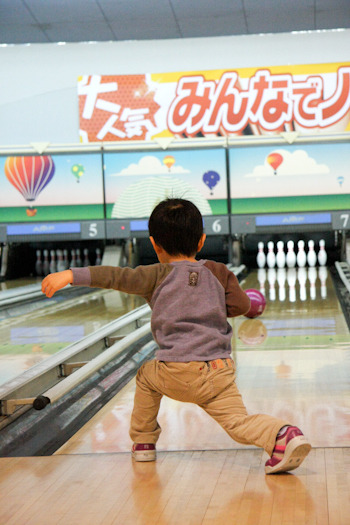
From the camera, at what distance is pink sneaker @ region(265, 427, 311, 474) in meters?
1.53

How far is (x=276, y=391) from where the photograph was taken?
2.53 m

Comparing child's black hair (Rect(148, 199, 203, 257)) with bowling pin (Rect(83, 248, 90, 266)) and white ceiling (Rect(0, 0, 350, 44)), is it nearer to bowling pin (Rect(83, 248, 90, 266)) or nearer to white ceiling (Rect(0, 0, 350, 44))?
bowling pin (Rect(83, 248, 90, 266))

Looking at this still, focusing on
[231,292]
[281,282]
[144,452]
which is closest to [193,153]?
[281,282]

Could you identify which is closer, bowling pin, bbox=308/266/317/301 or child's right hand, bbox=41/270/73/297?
child's right hand, bbox=41/270/73/297

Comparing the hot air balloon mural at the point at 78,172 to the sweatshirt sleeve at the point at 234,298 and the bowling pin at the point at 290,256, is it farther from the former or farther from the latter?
the sweatshirt sleeve at the point at 234,298

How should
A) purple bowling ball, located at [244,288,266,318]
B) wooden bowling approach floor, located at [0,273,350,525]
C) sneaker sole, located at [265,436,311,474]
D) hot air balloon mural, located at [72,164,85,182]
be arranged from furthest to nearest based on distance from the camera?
hot air balloon mural, located at [72,164,85,182]
purple bowling ball, located at [244,288,266,318]
sneaker sole, located at [265,436,311,474]
wooden bowling approach floor, located at [0,273,350,525]

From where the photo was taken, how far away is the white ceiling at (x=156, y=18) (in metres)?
7.90

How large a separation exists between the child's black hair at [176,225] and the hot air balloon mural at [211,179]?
5.67 m

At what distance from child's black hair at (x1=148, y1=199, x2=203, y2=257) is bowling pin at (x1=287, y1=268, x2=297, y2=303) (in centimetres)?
359

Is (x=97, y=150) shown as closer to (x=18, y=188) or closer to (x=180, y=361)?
(x=18, y=188)

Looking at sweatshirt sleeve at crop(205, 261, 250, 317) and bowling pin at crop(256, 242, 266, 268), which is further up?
sweatshirt sleeve at crop(205, 261, 250, 317)

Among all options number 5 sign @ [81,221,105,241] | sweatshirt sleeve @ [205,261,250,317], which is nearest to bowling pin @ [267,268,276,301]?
number 5 sign @ [81,221,105,241]

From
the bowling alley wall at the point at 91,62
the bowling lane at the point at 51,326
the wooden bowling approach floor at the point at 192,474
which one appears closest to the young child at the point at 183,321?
the wooden bowling approach floor at the point at 192,474

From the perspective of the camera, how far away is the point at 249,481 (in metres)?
1.56
